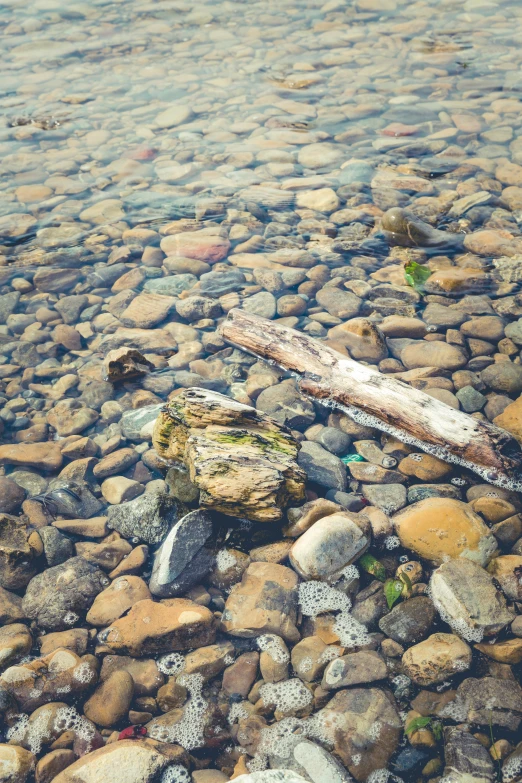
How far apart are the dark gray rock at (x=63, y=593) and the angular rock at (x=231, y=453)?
747mm

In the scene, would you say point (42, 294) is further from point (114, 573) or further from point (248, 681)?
point (248, 681)

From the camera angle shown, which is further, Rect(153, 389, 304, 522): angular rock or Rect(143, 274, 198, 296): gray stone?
Rect(143, 274, 198, 296): gray stone

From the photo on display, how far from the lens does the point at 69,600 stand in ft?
10.1

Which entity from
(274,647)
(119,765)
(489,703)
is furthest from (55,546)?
(489,703)

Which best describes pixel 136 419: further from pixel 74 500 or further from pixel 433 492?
pixel 433 492

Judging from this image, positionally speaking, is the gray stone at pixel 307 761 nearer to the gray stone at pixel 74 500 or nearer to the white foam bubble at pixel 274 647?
the white foam bubble at pixel 274 647

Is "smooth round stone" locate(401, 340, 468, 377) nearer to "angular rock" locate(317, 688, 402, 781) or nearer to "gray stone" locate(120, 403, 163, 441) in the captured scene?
"gray stone" locate(120, 403, 163, 441)

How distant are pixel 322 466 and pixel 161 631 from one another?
1.35 meters

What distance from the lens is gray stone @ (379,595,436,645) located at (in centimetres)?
281

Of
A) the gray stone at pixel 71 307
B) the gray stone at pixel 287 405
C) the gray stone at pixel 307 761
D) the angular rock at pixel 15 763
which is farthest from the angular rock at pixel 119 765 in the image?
the gray stone at pixel 71 307

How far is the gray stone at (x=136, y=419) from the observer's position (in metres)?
3.98

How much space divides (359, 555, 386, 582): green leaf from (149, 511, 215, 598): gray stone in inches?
32.6

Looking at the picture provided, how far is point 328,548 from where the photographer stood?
3.06 metres

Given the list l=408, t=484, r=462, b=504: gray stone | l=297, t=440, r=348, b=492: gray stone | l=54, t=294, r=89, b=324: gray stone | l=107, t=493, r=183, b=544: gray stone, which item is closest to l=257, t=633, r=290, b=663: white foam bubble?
l=107, t=493, r=183, b=544: gray stone
